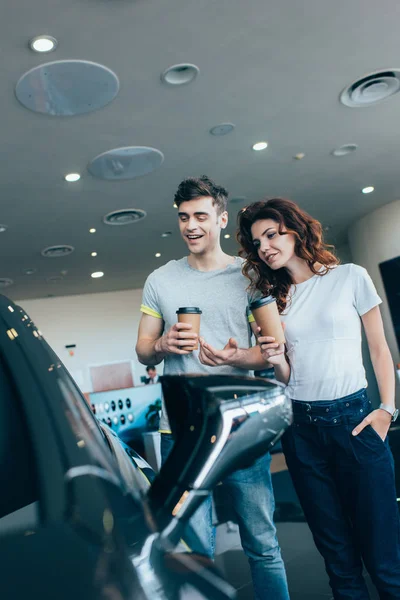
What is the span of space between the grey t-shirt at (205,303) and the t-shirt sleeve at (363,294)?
1.18 feet

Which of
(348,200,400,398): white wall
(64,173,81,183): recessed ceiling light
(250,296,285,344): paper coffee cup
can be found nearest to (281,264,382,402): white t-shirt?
(250,296,285,344): paper coffee cup

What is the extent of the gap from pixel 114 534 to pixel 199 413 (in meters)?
0.16

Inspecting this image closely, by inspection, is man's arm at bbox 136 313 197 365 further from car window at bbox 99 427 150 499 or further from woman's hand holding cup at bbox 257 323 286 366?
car window at bbox 99 427 150 499

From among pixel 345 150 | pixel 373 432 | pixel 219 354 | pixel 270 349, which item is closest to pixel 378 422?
pixel 373 432

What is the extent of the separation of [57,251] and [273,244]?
734 cm

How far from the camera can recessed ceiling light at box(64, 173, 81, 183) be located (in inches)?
227

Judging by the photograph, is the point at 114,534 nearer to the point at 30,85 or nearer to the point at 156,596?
the point at 156,596

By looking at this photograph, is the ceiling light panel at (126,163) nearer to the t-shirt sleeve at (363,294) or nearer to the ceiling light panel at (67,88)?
the ceiling light panel at (67,88)

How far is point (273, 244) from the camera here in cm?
171

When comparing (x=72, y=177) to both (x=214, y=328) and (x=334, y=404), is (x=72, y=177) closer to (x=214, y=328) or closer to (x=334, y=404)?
(x=214, y=328)

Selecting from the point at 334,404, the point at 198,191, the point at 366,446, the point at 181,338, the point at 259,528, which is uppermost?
the point at 198,191

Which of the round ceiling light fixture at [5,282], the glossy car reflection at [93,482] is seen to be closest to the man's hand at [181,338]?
the glossy car reflection at [93,482]

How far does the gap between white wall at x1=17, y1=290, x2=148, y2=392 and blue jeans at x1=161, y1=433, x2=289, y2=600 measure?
11166 mm

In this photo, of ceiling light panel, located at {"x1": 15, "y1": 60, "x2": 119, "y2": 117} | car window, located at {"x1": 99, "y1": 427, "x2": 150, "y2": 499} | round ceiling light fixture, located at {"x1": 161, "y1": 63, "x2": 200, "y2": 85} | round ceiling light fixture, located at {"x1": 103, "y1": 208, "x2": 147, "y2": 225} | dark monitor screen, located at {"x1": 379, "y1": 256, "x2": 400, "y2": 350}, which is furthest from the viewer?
dark monitor screen, located at {"x1": 379, "y1": 256, "x2": 400, "y2": 350}
